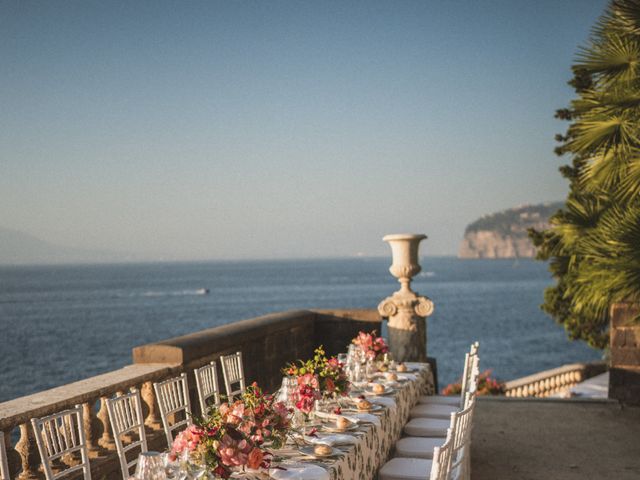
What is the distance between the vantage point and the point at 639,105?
319 inches

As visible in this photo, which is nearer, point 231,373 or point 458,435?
point 458,435

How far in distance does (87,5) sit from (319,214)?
35.3 metres

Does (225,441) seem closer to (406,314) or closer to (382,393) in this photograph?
(382,393)

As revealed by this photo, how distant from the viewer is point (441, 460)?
111 inches

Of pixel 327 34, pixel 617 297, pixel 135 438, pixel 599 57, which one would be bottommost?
pixel 135 438

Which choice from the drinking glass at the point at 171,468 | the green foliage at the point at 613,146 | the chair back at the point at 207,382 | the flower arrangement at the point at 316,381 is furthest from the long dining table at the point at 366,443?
the green foliage at the point at 613,146

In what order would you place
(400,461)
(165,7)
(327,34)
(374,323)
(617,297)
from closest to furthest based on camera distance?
(400,461) → (617,297) → (374,323) → (327,34) → (165,7)

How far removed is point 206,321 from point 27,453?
2340 inches

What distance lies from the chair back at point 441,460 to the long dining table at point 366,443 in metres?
0.69

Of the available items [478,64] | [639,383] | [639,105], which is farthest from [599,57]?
[478,64]

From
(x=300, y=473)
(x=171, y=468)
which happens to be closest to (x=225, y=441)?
(x=171, y=468)

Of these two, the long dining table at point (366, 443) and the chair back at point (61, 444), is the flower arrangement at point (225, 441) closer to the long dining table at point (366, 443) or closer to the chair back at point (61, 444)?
the long dining table at point (366, 443)

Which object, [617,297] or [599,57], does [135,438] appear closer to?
[617,297]

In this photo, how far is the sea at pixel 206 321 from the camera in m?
43.6
